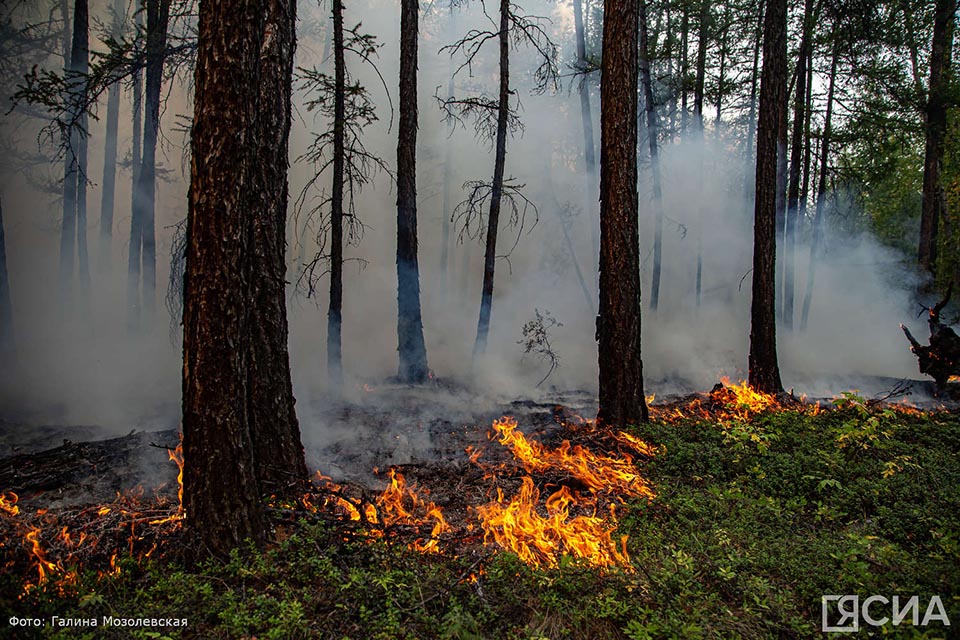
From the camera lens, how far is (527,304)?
19.4m

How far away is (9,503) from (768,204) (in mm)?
11477

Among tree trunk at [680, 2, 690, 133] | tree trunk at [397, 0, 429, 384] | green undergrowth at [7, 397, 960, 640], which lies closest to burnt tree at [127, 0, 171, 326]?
tree trunk at [397, 0, 429, 384]

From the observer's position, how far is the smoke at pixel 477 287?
1209 cm

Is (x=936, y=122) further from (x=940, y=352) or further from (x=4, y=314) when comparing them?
(x=4, y=314)

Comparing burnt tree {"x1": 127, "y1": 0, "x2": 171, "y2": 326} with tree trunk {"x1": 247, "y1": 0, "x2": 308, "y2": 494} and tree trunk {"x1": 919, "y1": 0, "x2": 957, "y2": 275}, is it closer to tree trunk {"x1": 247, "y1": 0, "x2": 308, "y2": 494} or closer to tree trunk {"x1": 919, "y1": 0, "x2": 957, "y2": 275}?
tree trunk {"x1": 247, "y1": 0, "x2": 308, "y2": 494}

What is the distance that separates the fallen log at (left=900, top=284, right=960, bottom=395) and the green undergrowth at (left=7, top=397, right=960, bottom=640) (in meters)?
6.03

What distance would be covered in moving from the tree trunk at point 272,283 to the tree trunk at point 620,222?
4238mm

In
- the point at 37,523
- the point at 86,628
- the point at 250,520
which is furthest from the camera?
the point at 37,523

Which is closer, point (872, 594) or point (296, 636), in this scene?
point (296, 636)

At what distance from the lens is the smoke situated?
12094mm

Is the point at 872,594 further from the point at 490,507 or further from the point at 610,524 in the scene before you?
the point at 490,507

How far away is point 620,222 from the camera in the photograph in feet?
23.6

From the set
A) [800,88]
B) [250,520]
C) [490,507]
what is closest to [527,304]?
[800,88]

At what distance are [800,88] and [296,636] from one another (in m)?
19.4
